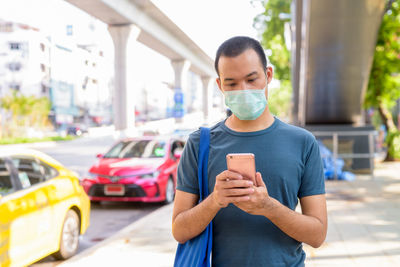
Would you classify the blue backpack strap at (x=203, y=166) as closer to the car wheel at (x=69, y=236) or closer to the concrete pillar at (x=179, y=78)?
the car wheel at (x=69, y=236)

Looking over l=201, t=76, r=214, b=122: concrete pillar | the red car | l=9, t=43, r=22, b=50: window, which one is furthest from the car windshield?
l=201, t=76, r=214, b=122: concrete pillar

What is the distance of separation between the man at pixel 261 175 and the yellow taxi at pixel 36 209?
3.26 meters

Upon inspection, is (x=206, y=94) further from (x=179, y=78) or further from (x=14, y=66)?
(x=14, y=66)

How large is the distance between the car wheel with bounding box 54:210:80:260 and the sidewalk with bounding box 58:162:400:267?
21 cm

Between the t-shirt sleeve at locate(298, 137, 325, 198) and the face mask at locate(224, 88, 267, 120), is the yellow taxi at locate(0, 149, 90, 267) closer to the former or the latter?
the face mask at locate(224, 88, 267, 120)

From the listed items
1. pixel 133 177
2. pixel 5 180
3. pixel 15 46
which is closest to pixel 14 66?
pixel 15 46

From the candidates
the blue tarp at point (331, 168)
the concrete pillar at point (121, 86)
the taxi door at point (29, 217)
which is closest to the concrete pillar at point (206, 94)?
the concrete pillar at point (121, 86)

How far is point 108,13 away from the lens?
30.8 meters

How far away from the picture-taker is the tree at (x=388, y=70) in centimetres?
1780

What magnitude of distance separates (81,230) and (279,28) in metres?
23.1

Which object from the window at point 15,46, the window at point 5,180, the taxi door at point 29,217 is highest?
the window at point 15,46

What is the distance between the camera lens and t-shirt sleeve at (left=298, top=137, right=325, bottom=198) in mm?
1956

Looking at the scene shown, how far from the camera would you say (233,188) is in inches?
65.2

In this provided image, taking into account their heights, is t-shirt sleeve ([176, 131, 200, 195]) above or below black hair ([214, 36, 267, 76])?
below
